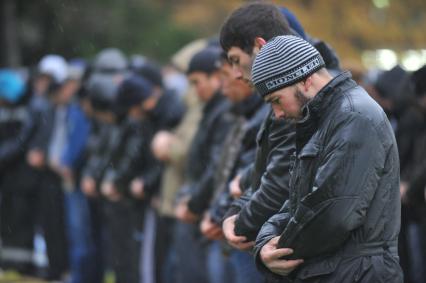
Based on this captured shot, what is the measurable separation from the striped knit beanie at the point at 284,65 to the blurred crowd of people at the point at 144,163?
71 cm

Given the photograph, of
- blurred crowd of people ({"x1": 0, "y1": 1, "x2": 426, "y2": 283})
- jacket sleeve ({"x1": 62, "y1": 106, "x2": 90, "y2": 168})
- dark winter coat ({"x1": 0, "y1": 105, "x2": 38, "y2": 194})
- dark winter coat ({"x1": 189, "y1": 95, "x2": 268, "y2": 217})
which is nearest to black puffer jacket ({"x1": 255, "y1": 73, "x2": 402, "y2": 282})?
blurred crowd of people ({"x1": 0, "y1": 1, "x2": 426, "y2": 283})

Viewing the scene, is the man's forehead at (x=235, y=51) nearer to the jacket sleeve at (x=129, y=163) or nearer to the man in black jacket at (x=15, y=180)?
the jacket sleeve at (x=129, y=163)

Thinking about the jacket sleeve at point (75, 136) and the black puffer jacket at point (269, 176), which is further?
the jacket sleeve at point (75, 136)

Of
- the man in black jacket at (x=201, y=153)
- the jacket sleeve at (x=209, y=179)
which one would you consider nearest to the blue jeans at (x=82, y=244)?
the man in black jacket at (x=201, y=153)

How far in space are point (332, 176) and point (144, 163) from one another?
4.96 metres

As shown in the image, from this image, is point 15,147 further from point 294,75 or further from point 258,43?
point 294,75

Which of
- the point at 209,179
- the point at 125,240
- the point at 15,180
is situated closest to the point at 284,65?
the point at 209,179

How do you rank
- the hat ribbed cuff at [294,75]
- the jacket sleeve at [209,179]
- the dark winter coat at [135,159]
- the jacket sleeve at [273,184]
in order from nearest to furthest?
the hat ribbed cuff at [294,75], the jacket sleeve at [273,184], the jacket sleeve at [209,179], the dark winter coat at [135,159]

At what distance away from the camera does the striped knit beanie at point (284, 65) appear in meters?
4.07

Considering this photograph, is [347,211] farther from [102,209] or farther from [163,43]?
[163,43]

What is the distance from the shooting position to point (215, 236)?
244 inches

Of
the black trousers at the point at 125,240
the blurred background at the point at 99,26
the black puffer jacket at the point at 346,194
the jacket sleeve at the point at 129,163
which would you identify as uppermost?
the black puffer jacket at the point at 346,194

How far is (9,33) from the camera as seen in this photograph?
77.7ft

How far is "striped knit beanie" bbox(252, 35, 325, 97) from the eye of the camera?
13.3 ft
